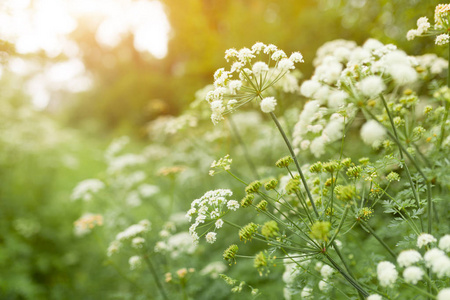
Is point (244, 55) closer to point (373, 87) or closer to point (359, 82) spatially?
point (359, 82)

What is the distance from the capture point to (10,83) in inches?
411

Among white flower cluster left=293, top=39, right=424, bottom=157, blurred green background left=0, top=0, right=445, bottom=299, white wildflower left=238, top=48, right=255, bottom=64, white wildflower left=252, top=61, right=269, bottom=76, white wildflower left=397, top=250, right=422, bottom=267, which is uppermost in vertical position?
blurred green background left=0, top=0, right=445, bottom=299

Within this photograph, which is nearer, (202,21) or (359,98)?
(359,98)

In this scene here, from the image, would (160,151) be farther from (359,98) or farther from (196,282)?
(359,98)

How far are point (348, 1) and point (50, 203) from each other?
10440mm

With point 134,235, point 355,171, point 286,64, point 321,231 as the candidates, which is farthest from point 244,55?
point 134,235

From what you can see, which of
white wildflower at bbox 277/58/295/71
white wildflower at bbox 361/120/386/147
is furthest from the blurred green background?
white wildflower at bbox 361/120/386/147

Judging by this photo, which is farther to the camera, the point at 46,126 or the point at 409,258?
the point at 46,126

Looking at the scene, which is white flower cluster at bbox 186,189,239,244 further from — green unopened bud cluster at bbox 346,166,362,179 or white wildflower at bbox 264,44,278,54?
white wildflower at bbox 264,44,278,54

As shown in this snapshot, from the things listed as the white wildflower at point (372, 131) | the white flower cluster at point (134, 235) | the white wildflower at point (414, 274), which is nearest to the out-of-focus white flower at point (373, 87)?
the white wildflower at point (372, 131)

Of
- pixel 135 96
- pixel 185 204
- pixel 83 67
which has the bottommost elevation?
pixel 185 204

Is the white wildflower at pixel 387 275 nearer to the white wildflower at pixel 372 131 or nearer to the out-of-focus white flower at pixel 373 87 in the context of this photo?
the white wildflower at pixel 372 131

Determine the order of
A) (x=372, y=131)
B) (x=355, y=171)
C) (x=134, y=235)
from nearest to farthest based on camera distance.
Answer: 1. (x=372, y=131)
2. (x=355, y=171)
3. (x=134, y=235)

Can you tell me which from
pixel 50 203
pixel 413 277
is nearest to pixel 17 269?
pixel 50 203
